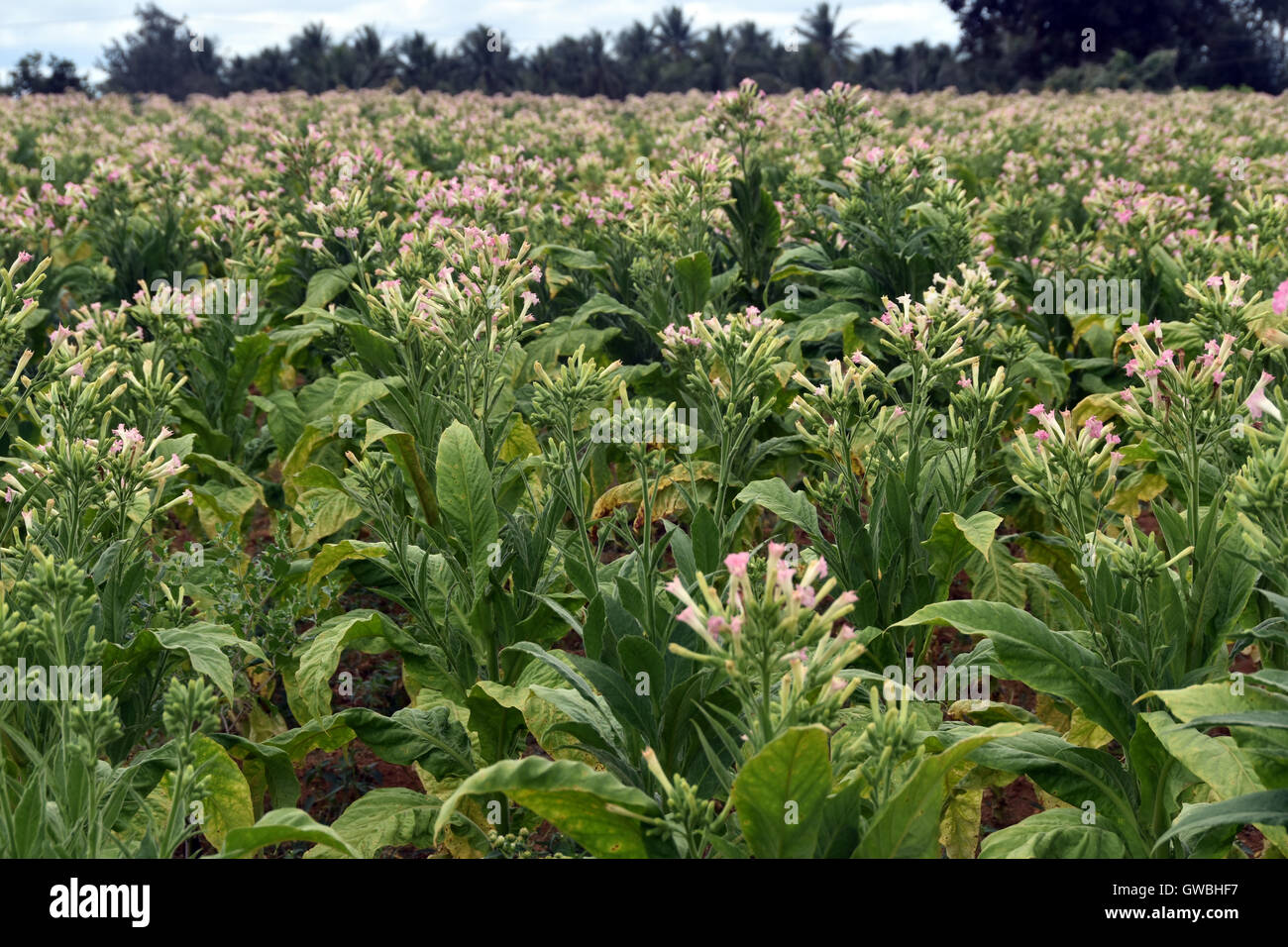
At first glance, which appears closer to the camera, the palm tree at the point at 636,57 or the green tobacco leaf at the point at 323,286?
the green tobacco leaf at the point at 323,286

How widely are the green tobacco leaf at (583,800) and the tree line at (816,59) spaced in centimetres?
3057

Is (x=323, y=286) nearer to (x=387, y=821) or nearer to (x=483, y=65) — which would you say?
(x=387, y=821)

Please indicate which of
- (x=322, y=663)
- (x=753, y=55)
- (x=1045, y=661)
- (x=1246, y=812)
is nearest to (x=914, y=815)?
(x=1246, y=812)

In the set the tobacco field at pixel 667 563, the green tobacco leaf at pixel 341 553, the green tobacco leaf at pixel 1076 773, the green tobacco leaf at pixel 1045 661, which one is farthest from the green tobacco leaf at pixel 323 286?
the green tobacco leaf at pixel 1076 773

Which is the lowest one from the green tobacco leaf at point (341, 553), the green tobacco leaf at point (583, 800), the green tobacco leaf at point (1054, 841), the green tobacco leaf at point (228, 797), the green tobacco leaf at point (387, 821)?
the green tobacco leaf at point (387, 821)

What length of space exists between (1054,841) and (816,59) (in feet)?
123

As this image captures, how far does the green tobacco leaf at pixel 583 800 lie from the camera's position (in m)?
2.20

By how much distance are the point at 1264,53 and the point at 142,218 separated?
48632mm

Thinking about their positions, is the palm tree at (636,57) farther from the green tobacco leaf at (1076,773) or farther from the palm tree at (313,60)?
the green tobacco leaf at (1076,773)

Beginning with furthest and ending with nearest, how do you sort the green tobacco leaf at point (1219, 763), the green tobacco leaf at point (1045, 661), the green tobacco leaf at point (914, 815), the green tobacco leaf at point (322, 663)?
the green tobacco leaf at point (322, 663) → the green tobacco leaf at point (1045, 661) → the green tobacco leaf at point (1219, 763) → the green tobacco leaf at point (914, 815)

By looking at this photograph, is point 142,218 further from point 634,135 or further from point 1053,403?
point 634,135

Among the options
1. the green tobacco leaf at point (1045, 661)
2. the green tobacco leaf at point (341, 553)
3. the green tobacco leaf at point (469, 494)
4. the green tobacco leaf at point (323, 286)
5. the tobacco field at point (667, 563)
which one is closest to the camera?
the tobacco field at point (667, 563)

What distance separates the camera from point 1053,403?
546 centimetres
